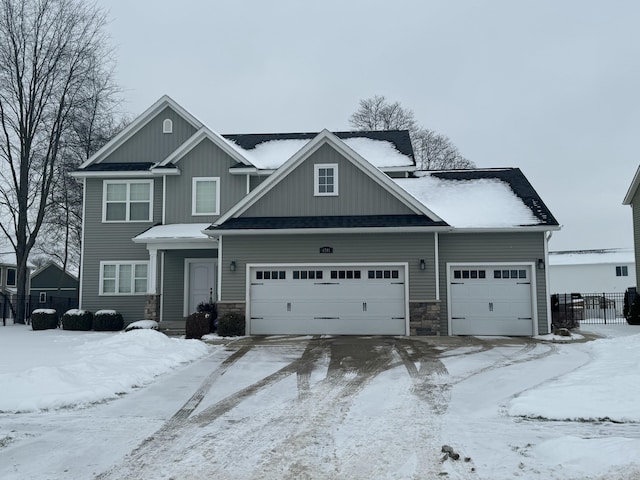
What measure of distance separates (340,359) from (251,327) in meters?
5.87

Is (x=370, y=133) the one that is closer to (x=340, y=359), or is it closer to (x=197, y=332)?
(x=197, y=332)

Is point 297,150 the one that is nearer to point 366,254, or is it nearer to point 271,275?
point 271,275

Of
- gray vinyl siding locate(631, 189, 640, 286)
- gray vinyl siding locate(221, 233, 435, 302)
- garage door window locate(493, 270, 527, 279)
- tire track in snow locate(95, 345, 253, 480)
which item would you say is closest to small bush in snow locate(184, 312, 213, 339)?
gray vinyl siding locate(221, 233, 435, 302)

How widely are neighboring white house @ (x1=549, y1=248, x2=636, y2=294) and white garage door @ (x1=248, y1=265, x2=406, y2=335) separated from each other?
113 ft

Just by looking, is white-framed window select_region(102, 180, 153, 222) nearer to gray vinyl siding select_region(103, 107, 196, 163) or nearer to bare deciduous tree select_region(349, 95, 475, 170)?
gray vinyl siding select_region(103, 107, 196, 163)

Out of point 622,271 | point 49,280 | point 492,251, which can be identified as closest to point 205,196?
point 492,251

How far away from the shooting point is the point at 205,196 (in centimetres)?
2147

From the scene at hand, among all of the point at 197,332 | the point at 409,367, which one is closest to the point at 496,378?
the point at 409,367

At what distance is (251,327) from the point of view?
17.7 meters

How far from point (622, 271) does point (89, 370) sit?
4732cm

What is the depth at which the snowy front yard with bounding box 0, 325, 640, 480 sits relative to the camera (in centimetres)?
546

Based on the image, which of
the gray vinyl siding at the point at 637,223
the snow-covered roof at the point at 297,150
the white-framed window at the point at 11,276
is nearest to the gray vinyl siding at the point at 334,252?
the snow-covered roof at the point at 297,150

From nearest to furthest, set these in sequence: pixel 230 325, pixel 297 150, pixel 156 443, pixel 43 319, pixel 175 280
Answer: pixel 156 443
pixel 230 325
pixel 43 319
pixel 175 280
pixel 297 150

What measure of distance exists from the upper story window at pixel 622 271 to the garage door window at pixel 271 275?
→ 129 ft
